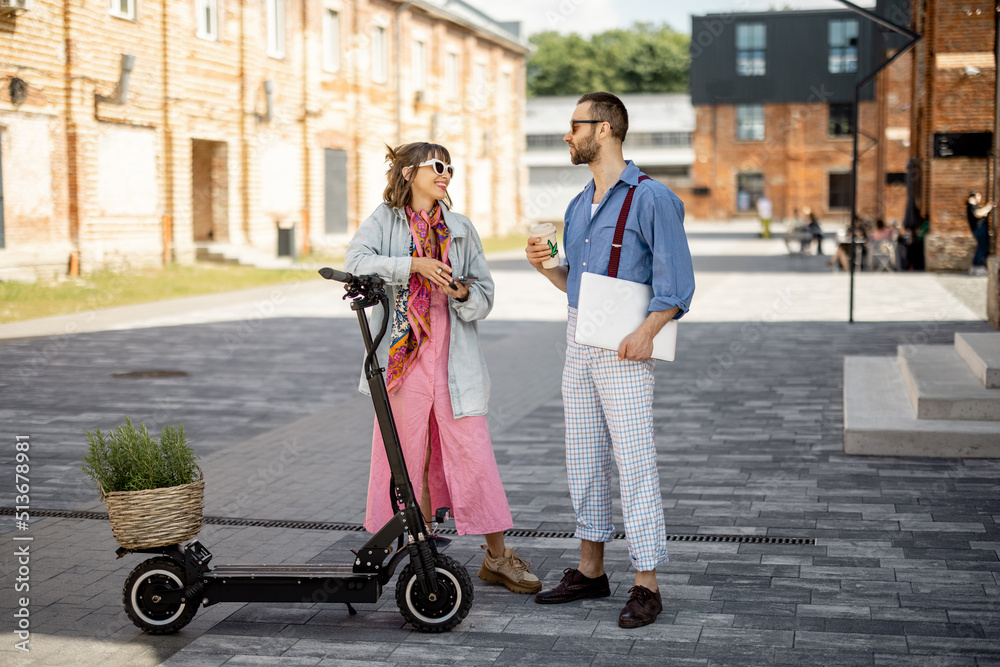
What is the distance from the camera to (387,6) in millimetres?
33750

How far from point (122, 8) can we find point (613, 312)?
20.2m

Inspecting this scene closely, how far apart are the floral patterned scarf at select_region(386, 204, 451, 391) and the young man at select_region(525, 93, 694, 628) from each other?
1.67 feet

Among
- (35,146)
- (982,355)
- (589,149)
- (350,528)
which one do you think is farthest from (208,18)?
(589,149)

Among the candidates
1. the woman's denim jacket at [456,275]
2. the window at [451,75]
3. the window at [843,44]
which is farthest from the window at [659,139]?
the woman's denim jacket at [456,275]

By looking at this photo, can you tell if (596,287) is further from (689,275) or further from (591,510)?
(591,510)

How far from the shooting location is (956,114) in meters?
21.6

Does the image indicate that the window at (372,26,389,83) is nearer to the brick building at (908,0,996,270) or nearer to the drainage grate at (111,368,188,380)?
the brick building at (908,0,996,270)

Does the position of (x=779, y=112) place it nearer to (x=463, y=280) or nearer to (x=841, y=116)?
(x=841, y=116)

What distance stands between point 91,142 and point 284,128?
7.88 meters

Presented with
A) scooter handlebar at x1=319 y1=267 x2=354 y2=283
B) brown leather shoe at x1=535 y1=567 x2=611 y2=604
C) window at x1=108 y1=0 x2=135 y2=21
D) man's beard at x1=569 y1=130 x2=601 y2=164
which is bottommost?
brown leather shoe at x1=535 y1=567 x2=611 y2=604

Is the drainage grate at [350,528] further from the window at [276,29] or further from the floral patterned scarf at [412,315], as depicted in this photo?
the window at [276,29]

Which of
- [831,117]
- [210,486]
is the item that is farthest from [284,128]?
[831,117]

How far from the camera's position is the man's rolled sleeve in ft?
13.4

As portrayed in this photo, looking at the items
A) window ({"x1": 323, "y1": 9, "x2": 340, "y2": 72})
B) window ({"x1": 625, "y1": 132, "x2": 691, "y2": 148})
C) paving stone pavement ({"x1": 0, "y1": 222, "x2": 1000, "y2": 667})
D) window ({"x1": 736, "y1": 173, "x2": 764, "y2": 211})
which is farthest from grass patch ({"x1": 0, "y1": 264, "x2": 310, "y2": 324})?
window ({"x1": 625, "y1": 132, "x2": 691, "y2": 148})
